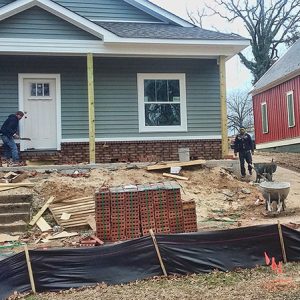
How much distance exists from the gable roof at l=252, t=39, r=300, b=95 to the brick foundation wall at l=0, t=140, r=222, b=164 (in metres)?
9.32

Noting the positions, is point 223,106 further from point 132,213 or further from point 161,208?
point 132,213

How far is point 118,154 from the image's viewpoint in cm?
1416

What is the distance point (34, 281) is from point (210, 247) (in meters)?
2.28

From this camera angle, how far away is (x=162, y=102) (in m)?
14.6

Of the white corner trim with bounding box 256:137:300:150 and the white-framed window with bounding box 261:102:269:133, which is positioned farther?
the white-framed window with bounding box 261:102:269:133

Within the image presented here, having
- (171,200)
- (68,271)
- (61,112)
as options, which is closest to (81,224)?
(171,200)

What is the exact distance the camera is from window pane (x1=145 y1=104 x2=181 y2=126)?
14.6 m

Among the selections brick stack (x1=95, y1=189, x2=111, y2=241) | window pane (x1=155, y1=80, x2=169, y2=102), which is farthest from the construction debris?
window pane (x1=155, y1=80, x2=169, y2=102)

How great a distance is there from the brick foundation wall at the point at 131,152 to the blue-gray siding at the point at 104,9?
4366 millimetres

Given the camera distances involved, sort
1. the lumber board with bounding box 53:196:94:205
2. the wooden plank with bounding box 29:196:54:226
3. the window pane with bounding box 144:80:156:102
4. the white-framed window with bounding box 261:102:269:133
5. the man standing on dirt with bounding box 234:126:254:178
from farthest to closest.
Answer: the white-framed window with bounding box 261:102:269:133, the window pane with bounding box 144:80:156:102, the man standing on dirt with bounding box 234:126:254:178, the lumber board with bounding box 53:196:94:205, the wooden plank with bounding box 29:196:54:226

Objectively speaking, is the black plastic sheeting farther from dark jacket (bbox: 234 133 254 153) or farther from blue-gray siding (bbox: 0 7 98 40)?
blue-gray siding (bbox: 0 7 98 40)

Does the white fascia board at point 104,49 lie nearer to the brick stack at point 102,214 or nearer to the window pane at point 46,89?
the window pane at point 46,89

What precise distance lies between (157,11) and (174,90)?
2970 millimetres

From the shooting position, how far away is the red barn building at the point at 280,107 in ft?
73.5
